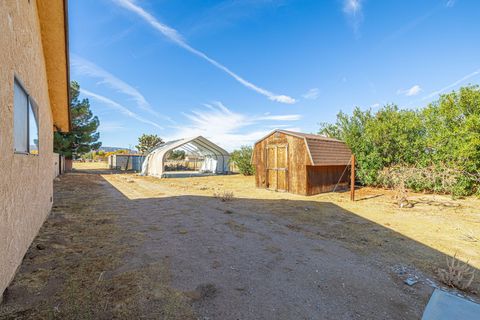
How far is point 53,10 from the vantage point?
466 centimetres

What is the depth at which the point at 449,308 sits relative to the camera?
254 cm

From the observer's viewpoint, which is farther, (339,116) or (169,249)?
(339,116)

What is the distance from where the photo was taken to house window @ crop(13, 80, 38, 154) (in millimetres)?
3158

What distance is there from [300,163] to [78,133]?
2170 cm

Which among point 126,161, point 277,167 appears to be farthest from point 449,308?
point 126,161

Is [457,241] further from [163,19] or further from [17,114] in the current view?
[163,19]

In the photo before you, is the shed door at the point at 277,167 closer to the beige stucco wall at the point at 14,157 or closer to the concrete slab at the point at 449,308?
the concrete slab at the point at 449,308

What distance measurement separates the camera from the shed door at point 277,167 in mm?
12046

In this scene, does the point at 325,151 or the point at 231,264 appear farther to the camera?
the point at 325,151

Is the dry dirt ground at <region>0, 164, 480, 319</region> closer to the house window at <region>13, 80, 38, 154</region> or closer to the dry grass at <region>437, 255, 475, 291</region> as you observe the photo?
the dry grass at <region>437, 255, 475, 291</region>

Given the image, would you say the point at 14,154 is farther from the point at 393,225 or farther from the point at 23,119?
the point at 393,225

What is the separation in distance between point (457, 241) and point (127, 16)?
517 inches

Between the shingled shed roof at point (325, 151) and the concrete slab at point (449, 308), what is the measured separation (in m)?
7.97

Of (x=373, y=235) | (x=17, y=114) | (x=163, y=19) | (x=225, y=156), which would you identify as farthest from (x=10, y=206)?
(x=225, y=156)
